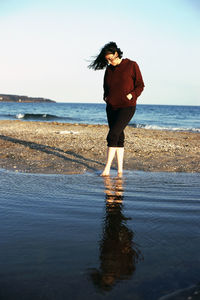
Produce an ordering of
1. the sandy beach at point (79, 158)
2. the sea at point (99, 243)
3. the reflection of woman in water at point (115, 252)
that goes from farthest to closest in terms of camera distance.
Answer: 1. the sandy beach at point (79, 158)
2. the reflection of woman in water at point (115, 252)
3. the sea at point (99, 243)

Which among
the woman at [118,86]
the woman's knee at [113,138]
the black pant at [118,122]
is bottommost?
the woman's knee at [113,138]

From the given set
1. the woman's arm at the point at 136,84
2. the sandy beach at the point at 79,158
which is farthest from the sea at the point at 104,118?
the woman's arm at the point at 136,84

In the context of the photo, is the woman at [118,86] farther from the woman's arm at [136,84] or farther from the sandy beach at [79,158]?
the sandy beach at [79,158]

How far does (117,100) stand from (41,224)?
→ 2916mm

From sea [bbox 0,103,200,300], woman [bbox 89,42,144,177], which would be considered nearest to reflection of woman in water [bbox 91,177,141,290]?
sea [bbox 0,103,200,300]

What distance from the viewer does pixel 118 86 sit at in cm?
485

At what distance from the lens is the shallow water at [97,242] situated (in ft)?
5.09

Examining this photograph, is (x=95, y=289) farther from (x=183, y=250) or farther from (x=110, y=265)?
(x=183, y=250)

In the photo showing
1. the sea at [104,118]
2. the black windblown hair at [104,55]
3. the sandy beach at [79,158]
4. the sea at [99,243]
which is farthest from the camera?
the sea at [104,118]

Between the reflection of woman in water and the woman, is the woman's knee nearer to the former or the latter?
the woman

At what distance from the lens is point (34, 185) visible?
13.1 feet

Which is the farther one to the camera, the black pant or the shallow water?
the black pant

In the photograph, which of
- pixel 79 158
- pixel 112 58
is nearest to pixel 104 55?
pixel 112 58

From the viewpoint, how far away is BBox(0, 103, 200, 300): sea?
1.53m
